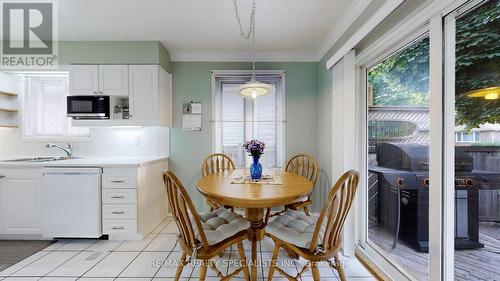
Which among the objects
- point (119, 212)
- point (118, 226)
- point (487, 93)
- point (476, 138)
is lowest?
point (118, 226)

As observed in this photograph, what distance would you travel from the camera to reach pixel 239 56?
10.6ft

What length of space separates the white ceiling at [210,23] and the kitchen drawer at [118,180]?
1.66 m

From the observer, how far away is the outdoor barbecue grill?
136 centimetres

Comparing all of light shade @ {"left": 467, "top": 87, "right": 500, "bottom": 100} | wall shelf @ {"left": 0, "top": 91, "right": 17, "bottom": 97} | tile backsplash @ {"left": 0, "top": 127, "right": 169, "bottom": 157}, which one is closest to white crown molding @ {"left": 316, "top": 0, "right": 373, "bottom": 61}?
light shade @ {"left": 467, "top": 87, "right": 500, "bottom": 100}

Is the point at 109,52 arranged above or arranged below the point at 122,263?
above

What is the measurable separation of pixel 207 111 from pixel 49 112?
7.15 ft

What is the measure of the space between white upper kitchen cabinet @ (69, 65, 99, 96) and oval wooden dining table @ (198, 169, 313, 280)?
2068 mm

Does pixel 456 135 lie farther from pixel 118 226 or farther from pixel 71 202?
pixel 71 202

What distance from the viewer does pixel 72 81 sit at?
285 cm

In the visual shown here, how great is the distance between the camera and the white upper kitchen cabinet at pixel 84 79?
112 inches

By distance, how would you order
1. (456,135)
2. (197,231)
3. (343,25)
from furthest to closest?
1. (343,25)
2. (197,231)
3. (456,135)

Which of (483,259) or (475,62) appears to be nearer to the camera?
(475,62)

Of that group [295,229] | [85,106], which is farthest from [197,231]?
[85,106]

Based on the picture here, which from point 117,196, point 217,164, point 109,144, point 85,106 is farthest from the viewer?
point 109,144
